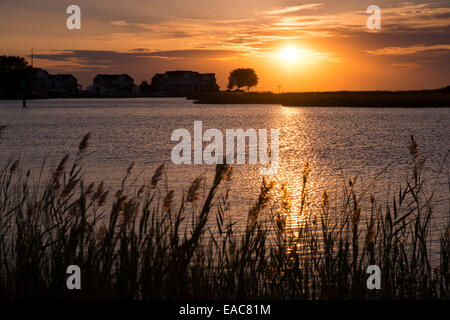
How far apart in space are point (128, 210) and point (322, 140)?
34.0 metres

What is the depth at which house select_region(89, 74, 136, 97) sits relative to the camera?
189 metres

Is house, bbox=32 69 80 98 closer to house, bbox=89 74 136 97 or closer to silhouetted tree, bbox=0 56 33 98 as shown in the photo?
house, bbox=89 74 136 97

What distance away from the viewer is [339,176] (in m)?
20.4

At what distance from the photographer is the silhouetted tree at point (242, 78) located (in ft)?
581

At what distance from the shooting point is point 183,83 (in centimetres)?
19112

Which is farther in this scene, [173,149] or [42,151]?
[173,149]

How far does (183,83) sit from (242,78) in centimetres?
2601

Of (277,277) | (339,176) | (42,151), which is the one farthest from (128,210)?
(42,151)

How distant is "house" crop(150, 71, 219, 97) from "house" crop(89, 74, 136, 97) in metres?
12.8

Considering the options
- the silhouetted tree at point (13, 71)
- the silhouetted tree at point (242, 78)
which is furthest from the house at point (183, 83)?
the silhouetted tree at point (13, 71)

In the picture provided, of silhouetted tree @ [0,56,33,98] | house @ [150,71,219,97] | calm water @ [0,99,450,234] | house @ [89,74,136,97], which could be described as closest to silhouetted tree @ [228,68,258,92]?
house @ [150,71,219,97]

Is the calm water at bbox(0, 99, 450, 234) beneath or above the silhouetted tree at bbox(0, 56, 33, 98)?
beneath

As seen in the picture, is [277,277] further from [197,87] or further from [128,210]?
[197,87]

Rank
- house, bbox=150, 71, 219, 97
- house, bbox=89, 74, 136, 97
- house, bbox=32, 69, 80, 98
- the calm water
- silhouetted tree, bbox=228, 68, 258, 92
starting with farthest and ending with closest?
house, bbox=150, 71, 219, 97 → house, bbox=89, 74, 136, 97 → silhouetted tree, bbox=228, 68, 258, 92 → house, bbox=32, 69, 80, 98 → the calm water
